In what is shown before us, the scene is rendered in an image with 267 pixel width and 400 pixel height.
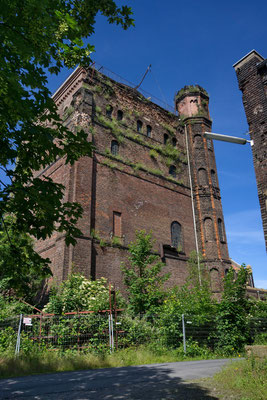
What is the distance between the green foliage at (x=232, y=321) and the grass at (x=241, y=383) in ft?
20.0

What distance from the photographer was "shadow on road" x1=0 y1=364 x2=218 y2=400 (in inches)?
191

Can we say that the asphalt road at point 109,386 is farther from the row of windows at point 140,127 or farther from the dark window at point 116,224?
the row of windows at point 140,127

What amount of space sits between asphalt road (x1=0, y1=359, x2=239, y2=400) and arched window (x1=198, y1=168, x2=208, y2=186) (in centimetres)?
1895

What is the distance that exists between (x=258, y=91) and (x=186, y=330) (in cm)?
852

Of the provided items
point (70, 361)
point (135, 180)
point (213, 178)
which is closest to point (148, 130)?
point (135, 180)

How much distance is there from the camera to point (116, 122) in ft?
71.5

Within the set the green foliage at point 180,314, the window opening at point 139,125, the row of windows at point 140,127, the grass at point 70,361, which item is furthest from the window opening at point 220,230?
the grass at point 70,361

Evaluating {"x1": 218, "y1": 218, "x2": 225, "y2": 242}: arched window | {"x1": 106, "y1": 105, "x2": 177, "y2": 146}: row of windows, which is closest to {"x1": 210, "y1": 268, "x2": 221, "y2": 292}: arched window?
{"x1": 218, "y1": 218, "x2": 225, "y2": 242}: arched window

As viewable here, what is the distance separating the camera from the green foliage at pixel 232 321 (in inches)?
471

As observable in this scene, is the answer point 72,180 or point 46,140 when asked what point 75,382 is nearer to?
point 46,140

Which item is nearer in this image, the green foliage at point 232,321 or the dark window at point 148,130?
the green foliage at point 232,321

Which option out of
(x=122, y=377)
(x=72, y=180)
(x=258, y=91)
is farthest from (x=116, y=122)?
(x=122, y=377)

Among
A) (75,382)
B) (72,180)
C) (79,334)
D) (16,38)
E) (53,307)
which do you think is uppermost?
(72,180)

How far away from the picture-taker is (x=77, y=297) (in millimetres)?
13328
